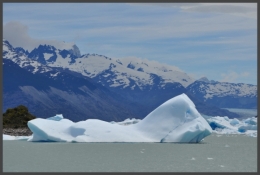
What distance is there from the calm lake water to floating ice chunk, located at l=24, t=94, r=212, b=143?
0.58 metres

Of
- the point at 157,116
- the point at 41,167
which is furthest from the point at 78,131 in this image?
the point at 41,167

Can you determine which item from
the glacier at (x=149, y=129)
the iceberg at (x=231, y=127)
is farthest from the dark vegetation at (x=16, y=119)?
the iceberg at (x=231, y=127)

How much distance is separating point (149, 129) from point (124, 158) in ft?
26.0

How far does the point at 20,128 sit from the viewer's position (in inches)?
1745

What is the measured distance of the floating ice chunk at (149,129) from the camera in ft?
111

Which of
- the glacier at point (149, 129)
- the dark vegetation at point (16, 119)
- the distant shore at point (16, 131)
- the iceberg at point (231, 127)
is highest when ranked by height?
the glacier at point (149, 129)

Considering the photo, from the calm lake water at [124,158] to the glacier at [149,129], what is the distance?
22.4 inches

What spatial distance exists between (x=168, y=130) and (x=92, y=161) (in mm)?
9688

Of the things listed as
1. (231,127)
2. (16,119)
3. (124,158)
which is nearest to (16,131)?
(16,119)

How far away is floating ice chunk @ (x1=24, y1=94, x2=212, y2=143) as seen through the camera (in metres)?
34.0

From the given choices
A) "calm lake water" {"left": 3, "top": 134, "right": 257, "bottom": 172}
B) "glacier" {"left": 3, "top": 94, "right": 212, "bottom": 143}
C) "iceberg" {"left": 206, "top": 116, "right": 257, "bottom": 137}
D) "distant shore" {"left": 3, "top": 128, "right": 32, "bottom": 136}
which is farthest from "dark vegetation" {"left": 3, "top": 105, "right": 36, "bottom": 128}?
"iceberg" {"left": 206, "top": 116, "right": 257, "bottom": 137}

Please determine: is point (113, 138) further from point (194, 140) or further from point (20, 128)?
point (20, 128)

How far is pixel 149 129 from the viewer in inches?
1362

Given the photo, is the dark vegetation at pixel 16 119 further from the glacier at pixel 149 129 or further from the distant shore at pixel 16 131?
the glacier at pixel 149 129
